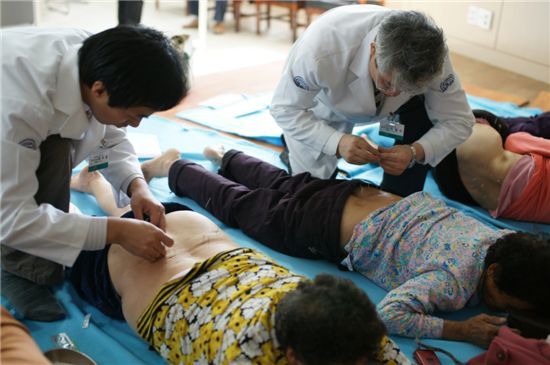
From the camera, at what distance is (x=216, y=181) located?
230cm

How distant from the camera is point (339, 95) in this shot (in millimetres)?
2270

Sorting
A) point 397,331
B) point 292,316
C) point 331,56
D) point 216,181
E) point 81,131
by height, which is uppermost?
point 331,56

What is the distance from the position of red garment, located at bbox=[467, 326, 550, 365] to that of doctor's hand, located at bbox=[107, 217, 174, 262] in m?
0.93

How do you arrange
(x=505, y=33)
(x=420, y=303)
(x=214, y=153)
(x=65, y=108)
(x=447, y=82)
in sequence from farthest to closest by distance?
(x=505, y=33), (x=214, y=153), (x=447, y=82), (x=420, y=303), (x=65, y=108)

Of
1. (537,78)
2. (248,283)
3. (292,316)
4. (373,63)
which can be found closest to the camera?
(292,316)

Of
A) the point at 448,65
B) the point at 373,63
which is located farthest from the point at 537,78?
the point at 373,63

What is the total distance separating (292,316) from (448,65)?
1.29 metres

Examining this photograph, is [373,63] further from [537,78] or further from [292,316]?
[537,78]

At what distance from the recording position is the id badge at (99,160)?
1.90 metres

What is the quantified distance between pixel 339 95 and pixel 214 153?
684 millimetres

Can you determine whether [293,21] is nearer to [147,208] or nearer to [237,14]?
[237,14]

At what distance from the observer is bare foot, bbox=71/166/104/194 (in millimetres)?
2359

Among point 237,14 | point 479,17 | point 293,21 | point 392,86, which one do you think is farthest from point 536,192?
point 237,14

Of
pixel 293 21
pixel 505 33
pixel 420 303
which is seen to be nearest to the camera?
pixel 420 303
